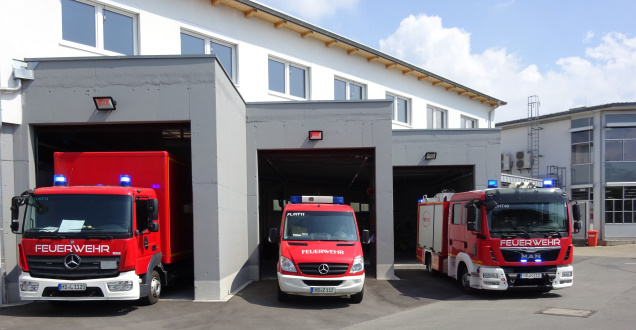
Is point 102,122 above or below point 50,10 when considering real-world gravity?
below

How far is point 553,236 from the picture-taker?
11.4m

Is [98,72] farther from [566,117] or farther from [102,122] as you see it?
[566,117]

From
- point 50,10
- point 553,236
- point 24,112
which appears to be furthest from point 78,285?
point 553,236

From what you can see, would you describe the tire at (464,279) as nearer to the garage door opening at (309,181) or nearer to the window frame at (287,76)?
the garage door opening at (309,181)

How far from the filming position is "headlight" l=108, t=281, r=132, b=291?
356 inches

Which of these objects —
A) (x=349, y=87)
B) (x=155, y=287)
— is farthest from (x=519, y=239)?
(x=349, y=87)

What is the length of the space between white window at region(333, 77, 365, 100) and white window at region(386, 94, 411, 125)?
1.90 m

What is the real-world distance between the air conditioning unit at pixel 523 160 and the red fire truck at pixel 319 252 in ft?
87.6

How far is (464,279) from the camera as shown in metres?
12.6

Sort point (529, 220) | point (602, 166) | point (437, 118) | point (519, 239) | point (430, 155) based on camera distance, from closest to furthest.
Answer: point (519, 239) < point (529, 220) < point (430, 155) < point (437, 118) < point (602, 166)

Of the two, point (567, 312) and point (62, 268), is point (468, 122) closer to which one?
point (567, 312)

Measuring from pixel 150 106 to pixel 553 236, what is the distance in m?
9.89

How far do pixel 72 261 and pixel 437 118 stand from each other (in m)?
20.8

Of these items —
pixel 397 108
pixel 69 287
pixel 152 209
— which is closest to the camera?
pixel 69 287
